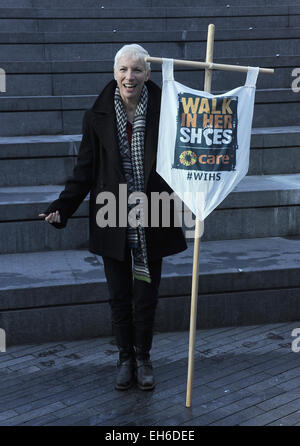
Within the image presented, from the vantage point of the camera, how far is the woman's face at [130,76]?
3408 mm

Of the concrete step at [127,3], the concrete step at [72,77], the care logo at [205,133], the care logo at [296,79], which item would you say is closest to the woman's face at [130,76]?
the care logo at [205,133]

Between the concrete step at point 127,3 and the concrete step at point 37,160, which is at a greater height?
the concrete step at point 127,3

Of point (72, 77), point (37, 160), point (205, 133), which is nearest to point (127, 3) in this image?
point (72, 77)

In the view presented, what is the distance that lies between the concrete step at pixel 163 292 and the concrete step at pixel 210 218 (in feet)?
0.51

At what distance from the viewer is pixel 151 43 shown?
8.01 meters

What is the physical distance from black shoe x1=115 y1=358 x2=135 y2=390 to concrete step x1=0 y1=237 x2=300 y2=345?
73 cm

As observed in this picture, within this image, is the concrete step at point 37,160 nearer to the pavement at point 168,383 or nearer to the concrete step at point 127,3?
the pavement at point 168,383

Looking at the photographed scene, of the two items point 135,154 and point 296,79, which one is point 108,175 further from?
point 296,79

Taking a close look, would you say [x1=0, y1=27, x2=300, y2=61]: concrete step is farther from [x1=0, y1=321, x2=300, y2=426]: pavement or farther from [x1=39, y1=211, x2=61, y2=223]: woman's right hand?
[x1=39, y1=211, x2=61, y2=223]: woman's right hand

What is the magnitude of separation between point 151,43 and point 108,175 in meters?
4.85

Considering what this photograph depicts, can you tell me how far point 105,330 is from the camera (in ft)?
15.0

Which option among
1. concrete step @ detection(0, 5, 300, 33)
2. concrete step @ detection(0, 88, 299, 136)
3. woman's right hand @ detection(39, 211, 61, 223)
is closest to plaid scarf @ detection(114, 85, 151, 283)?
woman's right hand @ detection(39, 211, 61, 223)

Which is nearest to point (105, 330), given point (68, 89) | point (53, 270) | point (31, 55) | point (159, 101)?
point (53, 270)

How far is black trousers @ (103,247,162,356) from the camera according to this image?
3.76m
